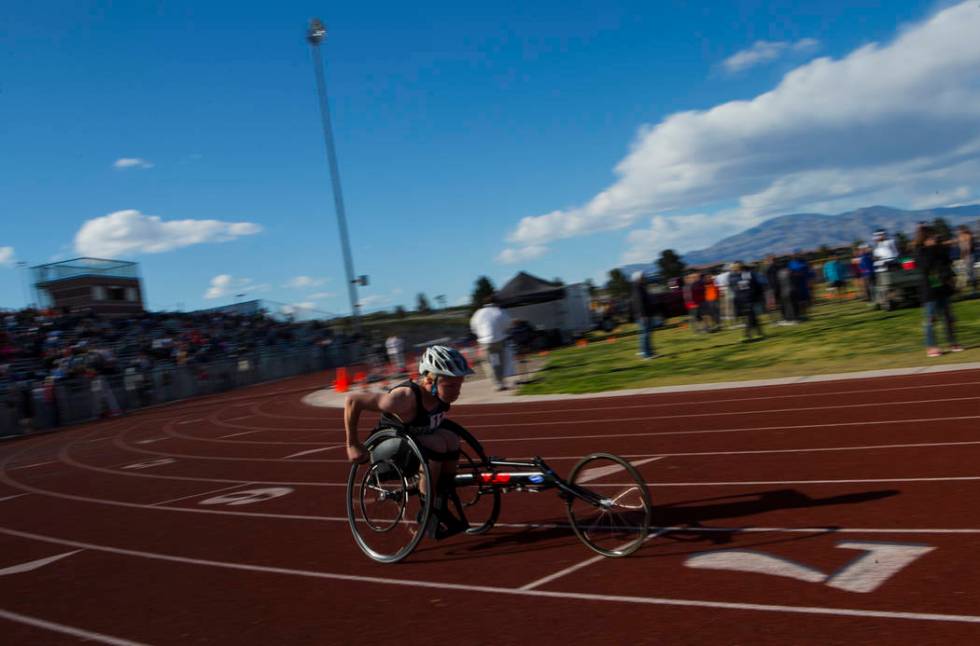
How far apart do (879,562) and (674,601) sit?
1.27m

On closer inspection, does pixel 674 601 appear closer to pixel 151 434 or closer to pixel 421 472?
pixel 421 472

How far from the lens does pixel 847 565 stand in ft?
15.0

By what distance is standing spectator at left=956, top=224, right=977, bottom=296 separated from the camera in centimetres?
2134

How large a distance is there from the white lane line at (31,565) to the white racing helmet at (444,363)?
4.27 metres

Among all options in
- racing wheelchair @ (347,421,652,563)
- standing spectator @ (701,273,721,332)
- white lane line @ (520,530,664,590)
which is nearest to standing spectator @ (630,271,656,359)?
standing spectator @ (701,273,721,332)

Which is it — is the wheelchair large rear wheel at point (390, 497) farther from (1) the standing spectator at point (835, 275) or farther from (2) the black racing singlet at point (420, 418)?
(1) the standing spectator at point (835, 275)

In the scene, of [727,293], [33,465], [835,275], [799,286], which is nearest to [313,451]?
[33,465]

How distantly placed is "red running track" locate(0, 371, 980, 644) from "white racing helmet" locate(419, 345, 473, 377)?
138 centimetres

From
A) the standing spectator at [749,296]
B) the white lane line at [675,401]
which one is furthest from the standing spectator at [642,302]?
the white lane line at [675,401]

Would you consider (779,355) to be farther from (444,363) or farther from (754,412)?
(444,363)

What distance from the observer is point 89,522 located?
886 cm

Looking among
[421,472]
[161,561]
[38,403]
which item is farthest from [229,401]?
[421,472]

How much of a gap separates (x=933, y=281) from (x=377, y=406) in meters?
10.4

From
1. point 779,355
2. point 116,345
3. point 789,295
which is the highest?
point 116,345
